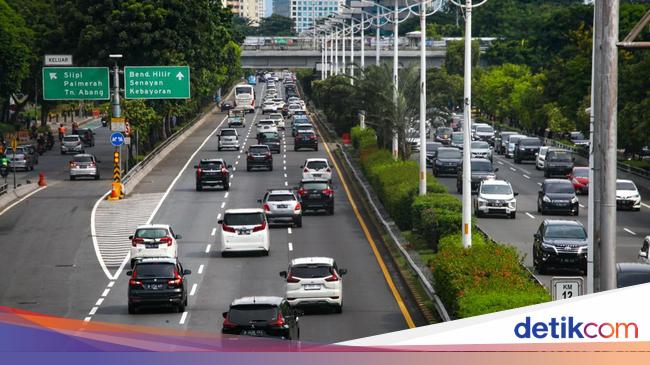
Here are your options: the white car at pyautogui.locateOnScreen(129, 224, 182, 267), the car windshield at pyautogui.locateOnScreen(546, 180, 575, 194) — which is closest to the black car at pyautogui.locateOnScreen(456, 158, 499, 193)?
the car windshield at pyautogui.locateOnScreen(546, 180, 575, 194)

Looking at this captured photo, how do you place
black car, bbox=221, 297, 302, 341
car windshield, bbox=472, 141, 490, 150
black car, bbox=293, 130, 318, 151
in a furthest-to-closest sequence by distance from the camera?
black car, bbox=293, 130, 318, 151, car windshield, bbox=472, 141, 490, 150, black car, bbox=221, 297, 302, 341

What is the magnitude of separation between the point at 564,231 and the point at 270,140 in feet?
176

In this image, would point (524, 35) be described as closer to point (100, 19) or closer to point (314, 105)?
point (314, 105)

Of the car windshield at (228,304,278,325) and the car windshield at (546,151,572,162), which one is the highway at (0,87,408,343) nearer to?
the car windshield at (228,304,278,325)

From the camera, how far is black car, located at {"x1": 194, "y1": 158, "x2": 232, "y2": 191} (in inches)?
2650

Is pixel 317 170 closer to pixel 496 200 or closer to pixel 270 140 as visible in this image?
pixel 496 200

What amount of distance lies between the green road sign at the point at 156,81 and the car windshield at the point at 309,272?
134 ft

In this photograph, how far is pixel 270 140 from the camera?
303ft

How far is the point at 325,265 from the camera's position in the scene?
33.7 meters

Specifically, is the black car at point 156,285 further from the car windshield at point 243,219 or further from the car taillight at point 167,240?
the car windshield at point 243,219

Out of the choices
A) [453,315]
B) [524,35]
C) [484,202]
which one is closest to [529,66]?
[524,35]

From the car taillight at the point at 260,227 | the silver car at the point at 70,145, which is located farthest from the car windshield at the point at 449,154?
the silver car at the point at 70,145

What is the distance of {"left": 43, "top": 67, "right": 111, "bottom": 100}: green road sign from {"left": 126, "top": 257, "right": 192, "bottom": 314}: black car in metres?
39.0

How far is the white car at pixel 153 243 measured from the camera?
42531 mm
